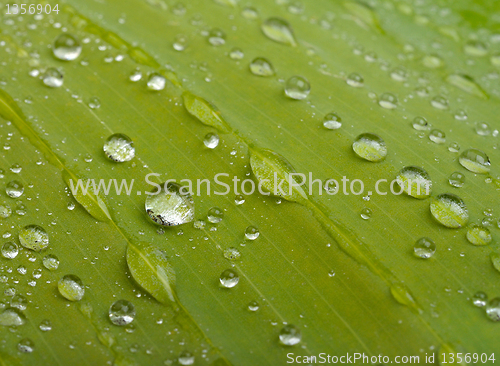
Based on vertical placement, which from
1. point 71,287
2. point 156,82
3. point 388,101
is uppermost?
point 388,101

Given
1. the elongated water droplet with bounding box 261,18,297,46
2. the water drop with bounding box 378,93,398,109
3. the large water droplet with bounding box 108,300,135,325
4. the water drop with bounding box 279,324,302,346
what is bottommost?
the large water droplet with bounding box 108,300,135,325

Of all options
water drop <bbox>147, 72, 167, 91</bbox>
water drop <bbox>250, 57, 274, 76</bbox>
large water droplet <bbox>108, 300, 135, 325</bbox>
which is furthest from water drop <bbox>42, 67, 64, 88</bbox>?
large water droplet <bbox>108, 300, 135, 325</bbox>

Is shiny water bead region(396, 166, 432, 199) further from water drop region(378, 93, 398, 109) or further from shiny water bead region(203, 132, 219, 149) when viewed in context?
shiny water bead region(203, 132, 219, 149)

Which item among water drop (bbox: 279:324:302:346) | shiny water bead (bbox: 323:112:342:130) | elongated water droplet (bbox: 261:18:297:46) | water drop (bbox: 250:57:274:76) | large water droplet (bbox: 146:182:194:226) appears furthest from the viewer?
elongated water droplet (bbox: 261:18:297:46)

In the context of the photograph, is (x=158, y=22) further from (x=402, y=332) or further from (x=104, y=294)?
(x=402, y=332)

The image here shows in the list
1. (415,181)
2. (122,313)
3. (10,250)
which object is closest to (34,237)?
(10,250)

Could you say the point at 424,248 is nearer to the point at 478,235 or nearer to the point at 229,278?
the point at 478,235

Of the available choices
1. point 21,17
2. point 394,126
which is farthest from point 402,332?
point 21,17
